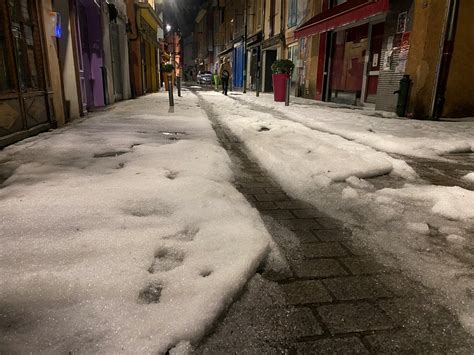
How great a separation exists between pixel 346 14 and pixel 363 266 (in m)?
9.57

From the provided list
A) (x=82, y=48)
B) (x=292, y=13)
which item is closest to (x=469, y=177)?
(x=82, y=48)

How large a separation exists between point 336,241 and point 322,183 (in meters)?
1.11

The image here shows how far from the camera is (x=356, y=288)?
5.22 feet

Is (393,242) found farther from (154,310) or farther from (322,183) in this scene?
(154,310)

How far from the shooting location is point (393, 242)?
79.2 inches

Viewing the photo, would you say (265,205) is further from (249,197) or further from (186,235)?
(186,235)

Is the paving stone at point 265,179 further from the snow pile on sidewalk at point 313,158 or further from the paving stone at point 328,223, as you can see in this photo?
the paving stone at point 328,223

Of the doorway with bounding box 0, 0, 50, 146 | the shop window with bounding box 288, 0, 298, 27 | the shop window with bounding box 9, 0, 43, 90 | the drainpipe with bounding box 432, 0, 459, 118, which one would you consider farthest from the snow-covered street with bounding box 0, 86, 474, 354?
the shop window with bounding box 288, 0, 298, 27

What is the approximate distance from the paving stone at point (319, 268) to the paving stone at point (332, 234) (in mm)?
272

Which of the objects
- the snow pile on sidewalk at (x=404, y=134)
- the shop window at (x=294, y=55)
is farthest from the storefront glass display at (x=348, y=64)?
the snow pile on sidewalk at (x=404, y=134)

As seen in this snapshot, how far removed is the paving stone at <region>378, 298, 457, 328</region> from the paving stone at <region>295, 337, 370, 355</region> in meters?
0.24

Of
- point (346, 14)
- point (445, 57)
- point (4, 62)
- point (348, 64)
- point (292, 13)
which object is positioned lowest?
point (4, 62)

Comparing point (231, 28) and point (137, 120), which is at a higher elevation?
point (231, 28)

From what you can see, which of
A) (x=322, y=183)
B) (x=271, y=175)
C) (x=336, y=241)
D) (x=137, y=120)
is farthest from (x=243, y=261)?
(x=137, y=120)
